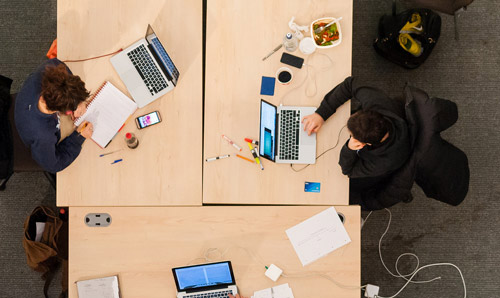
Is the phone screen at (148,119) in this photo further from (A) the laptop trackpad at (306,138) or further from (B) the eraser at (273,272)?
(B) the eraser at (273,272)

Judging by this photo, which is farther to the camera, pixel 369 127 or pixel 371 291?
pixel 371 291

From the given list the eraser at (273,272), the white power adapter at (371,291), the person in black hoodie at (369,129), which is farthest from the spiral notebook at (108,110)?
the white power adapter at (371,291)

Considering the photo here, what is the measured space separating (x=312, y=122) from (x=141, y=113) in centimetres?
86

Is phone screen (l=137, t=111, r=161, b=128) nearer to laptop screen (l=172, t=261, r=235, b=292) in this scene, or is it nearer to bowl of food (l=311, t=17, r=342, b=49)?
laptop screen (l=172, t=261, r=235, b=292)

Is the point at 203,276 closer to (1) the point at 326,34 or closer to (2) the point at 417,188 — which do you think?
(1) the point at 326,34

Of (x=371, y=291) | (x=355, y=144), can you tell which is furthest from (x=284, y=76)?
(x=371, y=291)

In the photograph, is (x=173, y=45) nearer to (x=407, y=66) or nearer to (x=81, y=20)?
(x=81, y=20)

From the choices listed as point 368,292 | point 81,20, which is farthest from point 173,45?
point 368,292

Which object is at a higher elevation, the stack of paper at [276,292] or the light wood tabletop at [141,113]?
the light wood tabletop at [141,113]

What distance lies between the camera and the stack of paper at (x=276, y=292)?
1970mm

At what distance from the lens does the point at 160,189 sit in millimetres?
2010

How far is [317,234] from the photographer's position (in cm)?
198

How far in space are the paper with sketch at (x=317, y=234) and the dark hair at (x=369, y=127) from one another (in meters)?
0.43

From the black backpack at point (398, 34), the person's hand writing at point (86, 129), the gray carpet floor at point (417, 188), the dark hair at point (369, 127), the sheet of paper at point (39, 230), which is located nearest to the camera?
the dark hair at point (369, 127)
